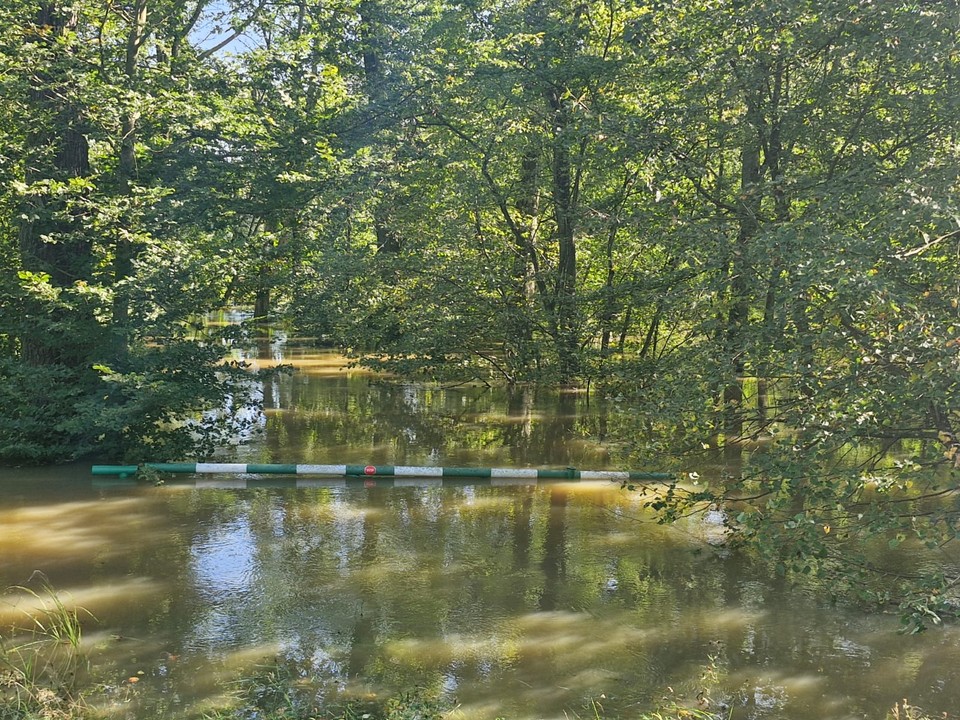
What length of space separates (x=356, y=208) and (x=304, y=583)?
737 centimetres

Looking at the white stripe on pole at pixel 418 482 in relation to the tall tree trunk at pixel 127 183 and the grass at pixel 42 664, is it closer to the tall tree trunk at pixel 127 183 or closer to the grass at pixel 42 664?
the tall tree trunk at pixel 127 183

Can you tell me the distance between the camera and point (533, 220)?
43.7 ft

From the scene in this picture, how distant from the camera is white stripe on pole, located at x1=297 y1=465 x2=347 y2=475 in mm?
9531

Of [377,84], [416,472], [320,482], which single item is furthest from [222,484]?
[377,84]

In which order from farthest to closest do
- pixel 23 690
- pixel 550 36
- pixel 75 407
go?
pixel 550 36 → pixel 75 407 → pixel 23 690

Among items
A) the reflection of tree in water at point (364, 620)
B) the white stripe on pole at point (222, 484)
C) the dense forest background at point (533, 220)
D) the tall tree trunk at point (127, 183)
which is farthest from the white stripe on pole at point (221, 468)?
the reflection of tree in water at point (364, 620)

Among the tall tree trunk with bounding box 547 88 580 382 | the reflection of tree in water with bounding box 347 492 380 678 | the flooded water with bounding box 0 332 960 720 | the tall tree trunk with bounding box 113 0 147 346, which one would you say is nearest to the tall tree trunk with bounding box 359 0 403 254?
the tall tree trunk with bounding box 547 88 580 382

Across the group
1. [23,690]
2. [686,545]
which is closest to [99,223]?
[23,690]

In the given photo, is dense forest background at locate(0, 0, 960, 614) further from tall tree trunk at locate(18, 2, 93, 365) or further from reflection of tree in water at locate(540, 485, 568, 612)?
reflection of tree in water at locate(540, 485, 568, 612)

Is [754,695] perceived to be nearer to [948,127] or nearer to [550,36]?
[948,127]

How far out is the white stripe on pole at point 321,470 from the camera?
953 centimetres

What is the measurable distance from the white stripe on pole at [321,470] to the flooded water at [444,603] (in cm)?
28

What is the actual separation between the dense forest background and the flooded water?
70 cm

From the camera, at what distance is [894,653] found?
508 cm
